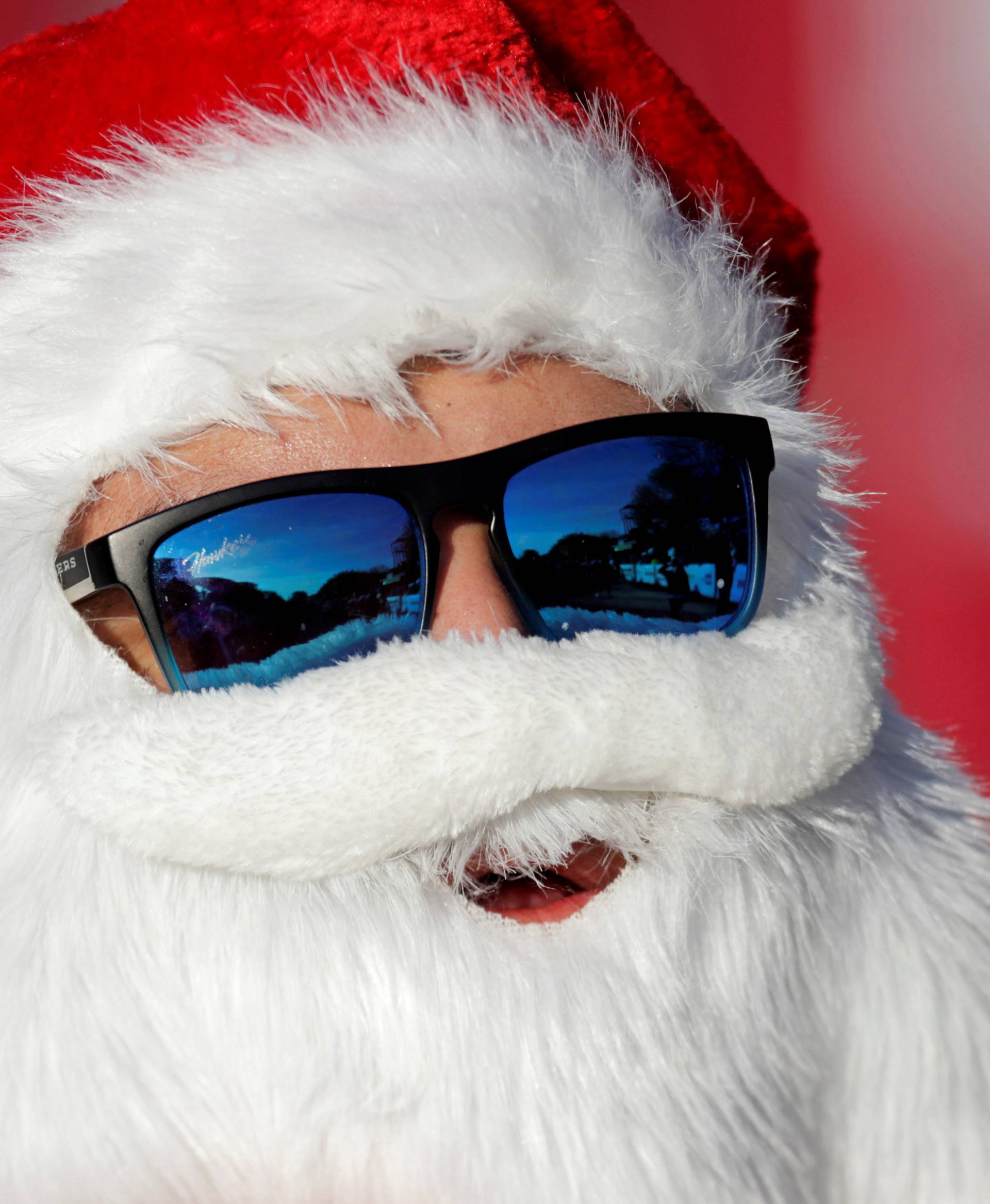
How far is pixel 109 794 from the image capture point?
1.76 ft

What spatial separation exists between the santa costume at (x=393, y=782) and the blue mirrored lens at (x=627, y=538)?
50 mm

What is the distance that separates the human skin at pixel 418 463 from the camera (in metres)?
0.59

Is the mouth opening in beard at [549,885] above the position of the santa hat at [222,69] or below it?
below

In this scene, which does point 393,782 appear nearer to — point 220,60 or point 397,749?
point 397,749

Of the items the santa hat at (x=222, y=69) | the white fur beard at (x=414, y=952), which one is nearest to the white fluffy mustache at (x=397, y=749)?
the white fur beard at (x=414, y=952)

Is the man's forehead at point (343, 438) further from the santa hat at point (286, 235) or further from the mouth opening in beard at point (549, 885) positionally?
the mouth opening in beard at point (549, 885)

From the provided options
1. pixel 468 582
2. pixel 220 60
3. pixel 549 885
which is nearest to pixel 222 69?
pixel 220 60

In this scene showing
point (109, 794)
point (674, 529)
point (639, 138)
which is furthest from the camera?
point (639, 138)

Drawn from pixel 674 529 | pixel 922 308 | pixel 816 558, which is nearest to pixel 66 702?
pixel 674 529

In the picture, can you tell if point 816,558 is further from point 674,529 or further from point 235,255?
point 235,255

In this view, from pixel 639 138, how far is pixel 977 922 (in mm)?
623

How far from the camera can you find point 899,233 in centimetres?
156

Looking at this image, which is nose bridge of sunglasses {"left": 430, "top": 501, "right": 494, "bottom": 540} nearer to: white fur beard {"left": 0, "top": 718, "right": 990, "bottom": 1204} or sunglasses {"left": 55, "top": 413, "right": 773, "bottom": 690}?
sunglasses {"left": 55, "top": 413, "right": 773, "bottom": 690}

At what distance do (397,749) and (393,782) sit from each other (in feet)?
0.05
